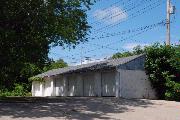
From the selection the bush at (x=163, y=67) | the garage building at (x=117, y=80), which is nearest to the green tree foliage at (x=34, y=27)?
the garage building at (x=117, y=80)

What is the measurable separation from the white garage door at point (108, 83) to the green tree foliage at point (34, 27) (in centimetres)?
562

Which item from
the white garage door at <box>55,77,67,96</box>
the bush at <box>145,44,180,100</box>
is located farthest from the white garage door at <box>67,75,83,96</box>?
the bush at <box>145,44,180,100</box>

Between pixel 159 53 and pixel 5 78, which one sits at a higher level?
pixel 159 53

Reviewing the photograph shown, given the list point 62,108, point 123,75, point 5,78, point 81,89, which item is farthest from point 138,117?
point 81,89

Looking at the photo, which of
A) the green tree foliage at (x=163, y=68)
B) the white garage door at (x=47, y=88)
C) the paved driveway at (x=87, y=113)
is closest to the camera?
the paved driveway at (x=87, y=113)

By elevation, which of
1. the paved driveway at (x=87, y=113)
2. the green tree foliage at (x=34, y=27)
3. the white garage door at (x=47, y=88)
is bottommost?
the paved driveway at (x=87, y=113)

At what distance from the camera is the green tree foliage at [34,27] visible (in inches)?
977

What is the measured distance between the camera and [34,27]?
2581 cm

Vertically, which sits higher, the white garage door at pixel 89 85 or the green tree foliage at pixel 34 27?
the green tree foliage at pixel 34 27

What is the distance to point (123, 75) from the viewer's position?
33.9m

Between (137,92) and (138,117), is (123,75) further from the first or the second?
(138,117)

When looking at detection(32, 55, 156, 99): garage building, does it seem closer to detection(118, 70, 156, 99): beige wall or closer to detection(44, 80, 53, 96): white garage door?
detection(118, 70, 156, 99): beige wall

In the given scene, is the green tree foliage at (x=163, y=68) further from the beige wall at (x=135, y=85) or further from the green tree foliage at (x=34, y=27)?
the green tree foliage at (x=34, y=27)

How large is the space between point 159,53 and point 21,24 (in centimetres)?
1476
